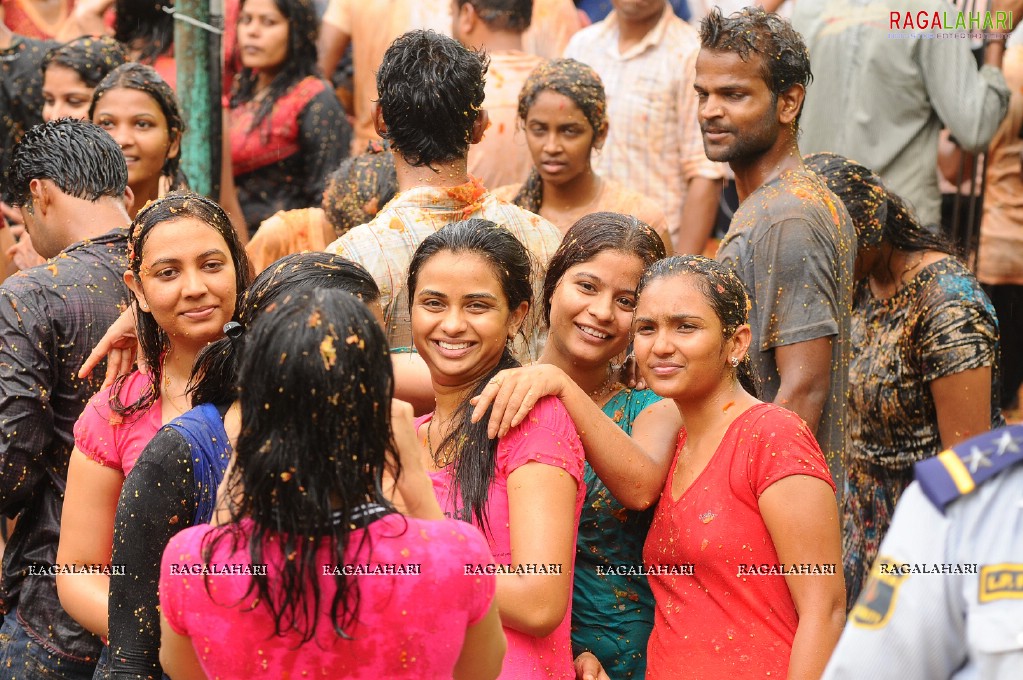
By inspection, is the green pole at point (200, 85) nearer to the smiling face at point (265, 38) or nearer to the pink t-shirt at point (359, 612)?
the smiling face at point (265, 38)

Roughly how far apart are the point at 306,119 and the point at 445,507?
369 cm

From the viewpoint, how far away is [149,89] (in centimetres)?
432

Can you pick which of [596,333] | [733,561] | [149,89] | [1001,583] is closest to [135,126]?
[149,89]

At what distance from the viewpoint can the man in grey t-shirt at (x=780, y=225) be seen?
11.7 ft

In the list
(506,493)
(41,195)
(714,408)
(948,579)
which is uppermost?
(41,195)

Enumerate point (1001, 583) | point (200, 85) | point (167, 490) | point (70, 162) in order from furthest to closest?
point (200, 85) → point (70, 162) → point (167, 490) → point (1001, 583)

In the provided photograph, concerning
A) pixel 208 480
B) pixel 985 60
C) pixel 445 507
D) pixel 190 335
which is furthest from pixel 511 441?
pixel 985 60

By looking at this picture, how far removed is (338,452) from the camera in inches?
80.3

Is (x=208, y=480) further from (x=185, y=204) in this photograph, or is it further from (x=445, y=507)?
(x=185, y=204)

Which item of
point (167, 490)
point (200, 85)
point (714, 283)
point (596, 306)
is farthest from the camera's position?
point (200, 85)

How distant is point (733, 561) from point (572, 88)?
8.97 ft

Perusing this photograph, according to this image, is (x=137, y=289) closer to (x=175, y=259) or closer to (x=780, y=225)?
(x=175, y=259)

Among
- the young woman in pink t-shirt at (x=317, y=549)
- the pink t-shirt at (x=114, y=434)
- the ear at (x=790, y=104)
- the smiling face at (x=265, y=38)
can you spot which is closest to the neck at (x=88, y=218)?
the pink t-shirt at (x=114, y=434)

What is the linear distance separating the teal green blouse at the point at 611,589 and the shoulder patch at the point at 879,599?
3.94ft
